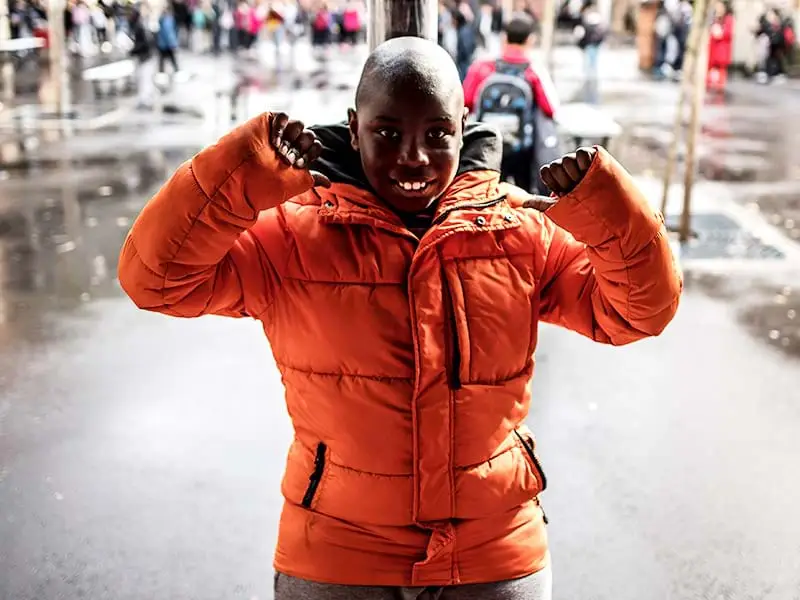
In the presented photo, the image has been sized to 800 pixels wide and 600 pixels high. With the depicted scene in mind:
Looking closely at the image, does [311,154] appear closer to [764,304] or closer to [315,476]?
[315,476]

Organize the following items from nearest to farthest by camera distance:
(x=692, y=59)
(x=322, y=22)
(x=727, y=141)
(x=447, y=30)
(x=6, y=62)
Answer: (x=692, y=59)
(x=727, y=141)
(x=447, y=30)
(x=6, y=62)
(x=322, y=22)

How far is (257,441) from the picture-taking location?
5105 mm

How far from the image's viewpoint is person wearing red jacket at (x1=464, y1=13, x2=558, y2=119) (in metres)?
7.32

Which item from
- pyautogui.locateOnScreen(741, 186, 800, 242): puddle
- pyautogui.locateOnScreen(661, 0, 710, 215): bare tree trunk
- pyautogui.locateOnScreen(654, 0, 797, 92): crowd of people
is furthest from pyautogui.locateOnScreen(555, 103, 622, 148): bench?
pyautogui.locateOnScreen(654, 0, 797, 92): crowd of people

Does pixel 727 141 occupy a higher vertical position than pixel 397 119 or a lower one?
lower

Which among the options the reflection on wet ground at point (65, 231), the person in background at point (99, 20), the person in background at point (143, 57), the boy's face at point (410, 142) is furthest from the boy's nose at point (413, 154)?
the person in background at point (99, 20)

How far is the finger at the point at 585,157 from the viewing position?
5.92 ft

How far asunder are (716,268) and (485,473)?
6.66 meters

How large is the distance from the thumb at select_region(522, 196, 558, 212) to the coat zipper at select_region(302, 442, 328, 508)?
62 cm

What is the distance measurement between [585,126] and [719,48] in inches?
628

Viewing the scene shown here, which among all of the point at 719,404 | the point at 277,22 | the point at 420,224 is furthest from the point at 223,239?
the point at 277,22

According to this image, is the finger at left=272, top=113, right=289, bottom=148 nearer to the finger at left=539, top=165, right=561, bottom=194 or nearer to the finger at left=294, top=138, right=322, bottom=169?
the finger at left=294, top=138, right=322, bottom=169

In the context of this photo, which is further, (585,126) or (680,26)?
(680,26)

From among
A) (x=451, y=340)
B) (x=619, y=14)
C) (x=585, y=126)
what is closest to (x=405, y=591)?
(x=451, y=340)
